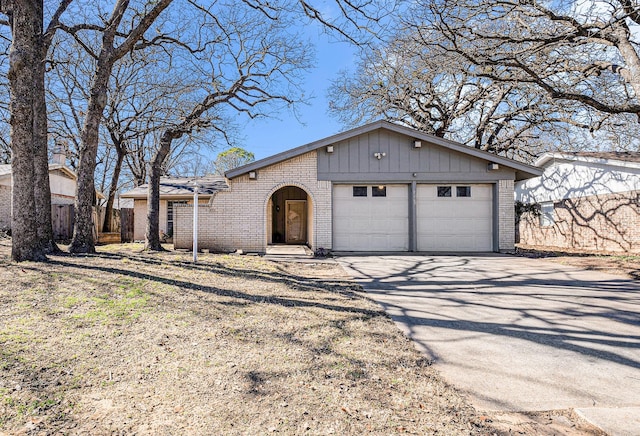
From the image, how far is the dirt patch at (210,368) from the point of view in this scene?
207 cm

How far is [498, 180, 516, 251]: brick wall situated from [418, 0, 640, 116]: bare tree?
3525 mm

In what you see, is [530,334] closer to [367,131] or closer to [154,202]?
[367,131]

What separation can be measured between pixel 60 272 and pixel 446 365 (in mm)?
6234

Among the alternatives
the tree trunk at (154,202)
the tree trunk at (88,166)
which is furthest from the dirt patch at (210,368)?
the tree trunk at (154,202)

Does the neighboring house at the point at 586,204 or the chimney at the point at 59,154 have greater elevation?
the chimney at the point at 59,154

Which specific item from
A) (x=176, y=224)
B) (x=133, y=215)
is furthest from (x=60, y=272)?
(x=133, y=215)

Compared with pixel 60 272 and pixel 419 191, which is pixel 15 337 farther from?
pixel 419 191

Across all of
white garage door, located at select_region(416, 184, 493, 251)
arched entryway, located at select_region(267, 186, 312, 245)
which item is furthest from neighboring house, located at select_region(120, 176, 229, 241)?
white garage door, located at select_region(416, 184, 493, 251)

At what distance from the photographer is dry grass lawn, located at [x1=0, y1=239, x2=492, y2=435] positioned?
6.81ft

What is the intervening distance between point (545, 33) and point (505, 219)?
19.0 feet

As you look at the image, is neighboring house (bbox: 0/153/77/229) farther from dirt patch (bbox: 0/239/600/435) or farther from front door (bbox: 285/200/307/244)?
dirt patch (bbox: 0/239/600/435)

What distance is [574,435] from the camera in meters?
2.01

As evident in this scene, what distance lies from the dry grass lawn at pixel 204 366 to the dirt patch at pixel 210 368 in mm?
11

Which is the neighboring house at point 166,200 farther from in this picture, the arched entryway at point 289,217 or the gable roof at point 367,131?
the gable roof at point 367,131
